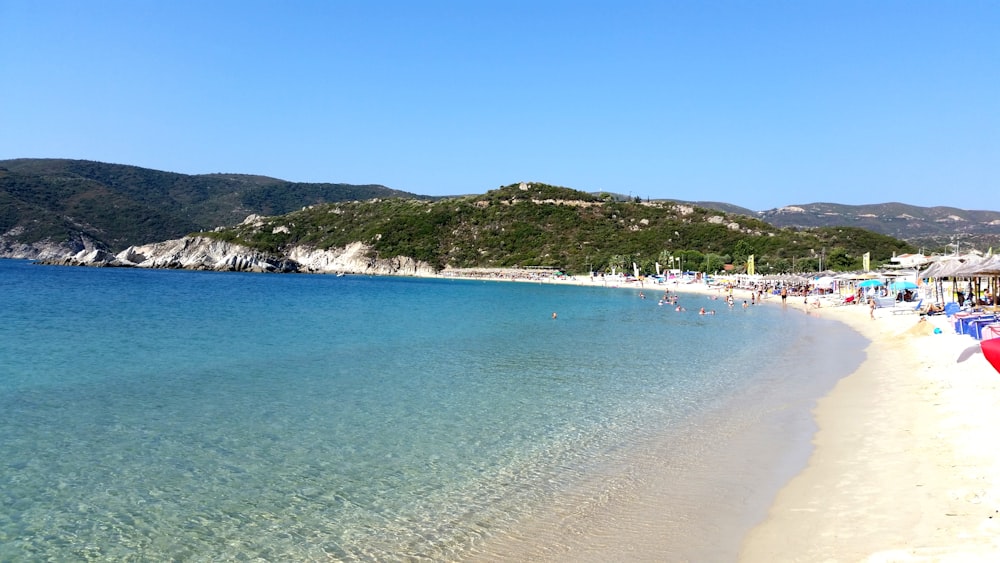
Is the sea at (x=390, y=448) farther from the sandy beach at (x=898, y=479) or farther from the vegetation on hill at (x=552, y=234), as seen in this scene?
the vegetation on hill at (x=552, y=234)

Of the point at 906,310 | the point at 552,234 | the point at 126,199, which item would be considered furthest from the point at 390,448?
the point at 126,199

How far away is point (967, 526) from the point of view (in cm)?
554

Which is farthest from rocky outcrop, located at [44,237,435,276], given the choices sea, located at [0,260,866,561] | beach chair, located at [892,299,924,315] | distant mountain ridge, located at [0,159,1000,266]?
sea, located at [0,260,866,561]

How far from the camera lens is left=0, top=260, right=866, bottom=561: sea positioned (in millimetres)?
6094

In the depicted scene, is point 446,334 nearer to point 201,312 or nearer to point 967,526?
point 201,312

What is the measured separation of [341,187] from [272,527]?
197m

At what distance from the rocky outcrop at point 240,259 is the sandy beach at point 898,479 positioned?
99.1m

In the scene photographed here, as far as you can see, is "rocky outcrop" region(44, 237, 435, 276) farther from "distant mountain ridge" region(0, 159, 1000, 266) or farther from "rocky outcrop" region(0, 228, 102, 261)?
"distant mountain ridge" region(0, 159, 1000, 266)

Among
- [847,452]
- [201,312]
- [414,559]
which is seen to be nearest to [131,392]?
[414,559]

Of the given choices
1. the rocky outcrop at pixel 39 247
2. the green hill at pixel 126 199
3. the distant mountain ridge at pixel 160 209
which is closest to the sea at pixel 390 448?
the distant mountain ridge at pixel 160 209

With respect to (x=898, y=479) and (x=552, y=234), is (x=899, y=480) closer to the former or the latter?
(x=898, y=479)

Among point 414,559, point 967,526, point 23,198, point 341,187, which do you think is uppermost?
point 341,187

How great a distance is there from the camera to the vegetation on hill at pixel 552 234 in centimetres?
9394

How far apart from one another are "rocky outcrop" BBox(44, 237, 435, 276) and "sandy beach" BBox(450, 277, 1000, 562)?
325ft
